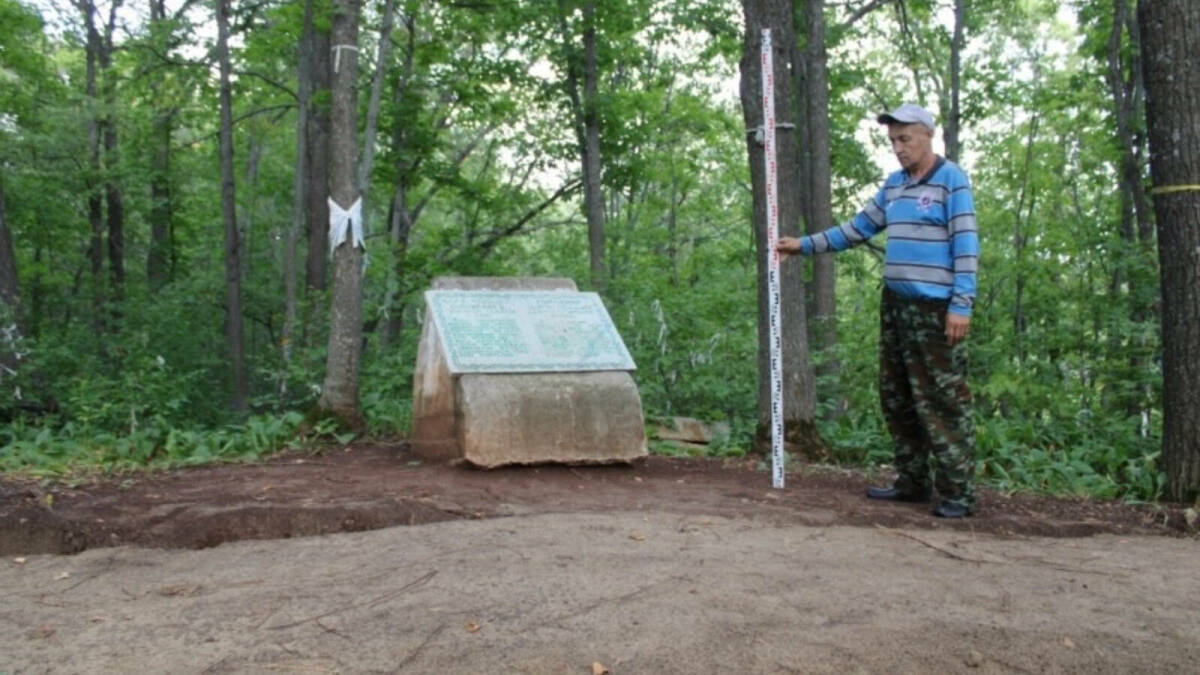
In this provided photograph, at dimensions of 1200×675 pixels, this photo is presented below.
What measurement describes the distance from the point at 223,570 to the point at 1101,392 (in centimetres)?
728

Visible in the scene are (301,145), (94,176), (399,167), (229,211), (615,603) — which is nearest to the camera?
(615,603)

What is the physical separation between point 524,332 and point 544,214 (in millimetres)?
15909

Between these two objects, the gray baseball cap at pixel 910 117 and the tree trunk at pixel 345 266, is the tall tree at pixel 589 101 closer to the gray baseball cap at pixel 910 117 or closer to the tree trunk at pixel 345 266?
the tree trunk at pixel 345 266

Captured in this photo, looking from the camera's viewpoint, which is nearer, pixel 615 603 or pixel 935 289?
pixel 615 603

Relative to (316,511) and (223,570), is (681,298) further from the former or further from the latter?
(223,570)

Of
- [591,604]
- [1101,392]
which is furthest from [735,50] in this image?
[591,604]

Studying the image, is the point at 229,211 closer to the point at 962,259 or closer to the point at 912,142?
the point at 912,142

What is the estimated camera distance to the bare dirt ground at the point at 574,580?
2.86 m

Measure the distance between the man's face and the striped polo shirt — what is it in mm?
103

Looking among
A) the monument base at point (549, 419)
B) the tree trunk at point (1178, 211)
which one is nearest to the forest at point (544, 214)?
the tree trunk at point (1178, 211)

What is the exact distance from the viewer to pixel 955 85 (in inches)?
667

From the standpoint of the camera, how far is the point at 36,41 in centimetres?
1878

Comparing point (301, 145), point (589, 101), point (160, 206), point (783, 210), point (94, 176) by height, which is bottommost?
point (783, 210)

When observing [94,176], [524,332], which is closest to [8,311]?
[524,332]
